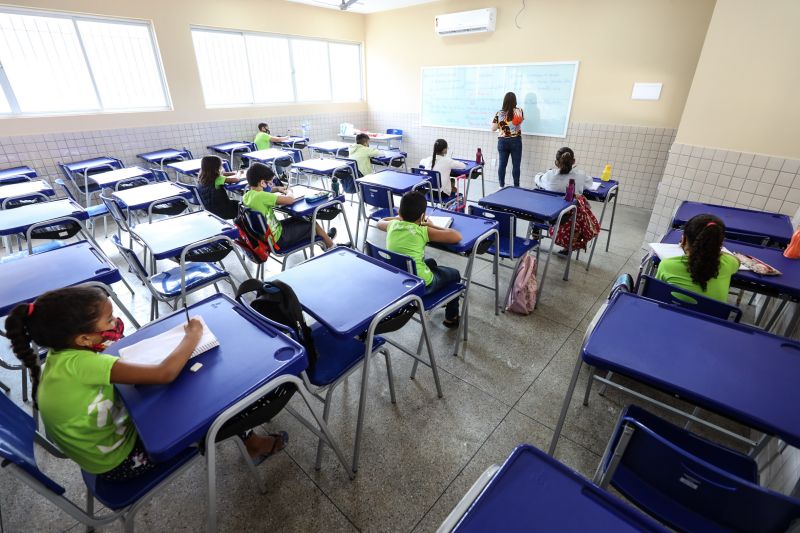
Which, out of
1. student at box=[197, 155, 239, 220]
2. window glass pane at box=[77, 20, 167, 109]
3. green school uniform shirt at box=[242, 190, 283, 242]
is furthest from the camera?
window glass pane at box=[77, 20, 167, 109]

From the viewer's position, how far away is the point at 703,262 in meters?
1.80

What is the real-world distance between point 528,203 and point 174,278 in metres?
2.66

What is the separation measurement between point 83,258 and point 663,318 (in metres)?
2.85

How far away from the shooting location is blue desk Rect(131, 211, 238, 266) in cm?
221

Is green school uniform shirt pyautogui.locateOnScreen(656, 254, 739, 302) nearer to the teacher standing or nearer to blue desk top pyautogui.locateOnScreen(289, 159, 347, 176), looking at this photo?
blue desk top pyautogui.locateOnScreen(289, 159, 347, 176)

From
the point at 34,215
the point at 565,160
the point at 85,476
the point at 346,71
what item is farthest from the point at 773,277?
the point at 346,71

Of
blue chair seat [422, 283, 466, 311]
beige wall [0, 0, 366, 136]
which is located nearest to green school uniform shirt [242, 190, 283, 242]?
blue chair seat [422, 283, 466, 311]

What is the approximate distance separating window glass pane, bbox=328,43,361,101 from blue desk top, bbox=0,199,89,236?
5.85 m

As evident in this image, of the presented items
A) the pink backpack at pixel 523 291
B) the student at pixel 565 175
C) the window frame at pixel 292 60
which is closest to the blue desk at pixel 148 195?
the pink backpack at pixel 523 291

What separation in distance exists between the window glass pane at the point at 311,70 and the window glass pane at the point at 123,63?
2439mm

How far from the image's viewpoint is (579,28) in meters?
5.14

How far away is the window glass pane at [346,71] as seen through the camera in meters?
7.61

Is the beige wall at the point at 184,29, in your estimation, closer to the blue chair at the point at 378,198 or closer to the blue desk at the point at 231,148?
the blue desk at the point at 231,148

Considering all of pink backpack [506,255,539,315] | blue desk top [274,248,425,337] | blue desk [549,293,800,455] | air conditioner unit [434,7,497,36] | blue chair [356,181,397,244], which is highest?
air conditioner unit [434,7,497,36]
